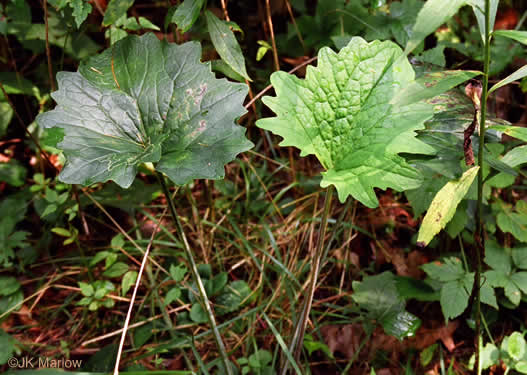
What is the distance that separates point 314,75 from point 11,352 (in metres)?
1.32

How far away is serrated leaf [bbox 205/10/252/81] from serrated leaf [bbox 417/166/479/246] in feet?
2.25

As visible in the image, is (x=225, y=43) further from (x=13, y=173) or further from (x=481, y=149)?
(x=13, y=173)

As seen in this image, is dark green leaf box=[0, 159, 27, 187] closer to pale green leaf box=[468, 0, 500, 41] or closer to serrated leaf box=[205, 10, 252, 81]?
serrated leaf box=[205, 10, 252, 81]

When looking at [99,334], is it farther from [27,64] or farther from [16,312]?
[27,64]

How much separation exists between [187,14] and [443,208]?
0.87m

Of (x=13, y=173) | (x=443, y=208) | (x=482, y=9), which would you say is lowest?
(x=13, y=173)

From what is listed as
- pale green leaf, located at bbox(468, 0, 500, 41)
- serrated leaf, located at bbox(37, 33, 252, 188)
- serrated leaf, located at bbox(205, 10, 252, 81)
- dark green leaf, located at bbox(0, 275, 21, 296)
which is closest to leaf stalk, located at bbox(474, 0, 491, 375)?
pale green leaf, located at bbox(468, 0, 500, 41)

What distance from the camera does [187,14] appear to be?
49.1 inches

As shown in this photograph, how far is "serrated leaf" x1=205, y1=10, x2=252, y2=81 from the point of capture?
4.40 ft

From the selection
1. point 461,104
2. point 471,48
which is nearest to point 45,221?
point 461,104

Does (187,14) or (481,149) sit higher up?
(187,14)

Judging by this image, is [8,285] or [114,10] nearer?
[114,10]

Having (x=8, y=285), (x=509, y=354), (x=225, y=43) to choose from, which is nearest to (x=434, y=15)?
(x=225, y=43)

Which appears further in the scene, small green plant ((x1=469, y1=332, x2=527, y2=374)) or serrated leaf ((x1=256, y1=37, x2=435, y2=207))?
small green plant ((x1=469, y1=332, x2=527, y2=374))
